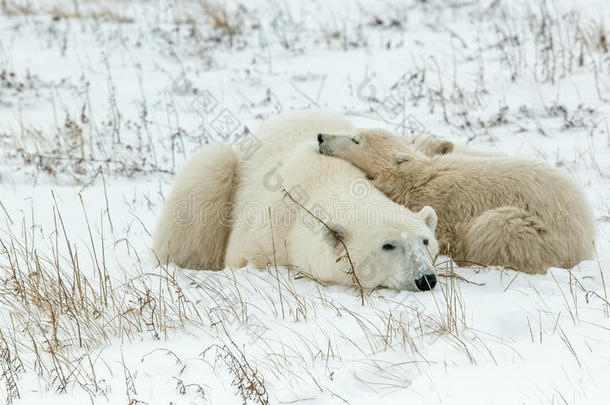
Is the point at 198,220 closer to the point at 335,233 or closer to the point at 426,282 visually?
the point at 335,233

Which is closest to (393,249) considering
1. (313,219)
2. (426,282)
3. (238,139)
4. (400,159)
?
(426,282)

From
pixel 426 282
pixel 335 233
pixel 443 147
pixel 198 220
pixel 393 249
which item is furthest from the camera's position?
pixel 443 147

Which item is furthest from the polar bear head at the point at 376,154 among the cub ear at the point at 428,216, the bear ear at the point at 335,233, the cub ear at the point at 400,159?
the bear ear at the point at 335,233

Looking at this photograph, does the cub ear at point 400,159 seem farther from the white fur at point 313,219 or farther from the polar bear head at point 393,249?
the polar bear head at point 393,249

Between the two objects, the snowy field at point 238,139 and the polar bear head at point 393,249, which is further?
the polar bear head at point 393,249

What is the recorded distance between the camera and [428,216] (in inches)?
187

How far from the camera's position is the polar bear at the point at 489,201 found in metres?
4.76

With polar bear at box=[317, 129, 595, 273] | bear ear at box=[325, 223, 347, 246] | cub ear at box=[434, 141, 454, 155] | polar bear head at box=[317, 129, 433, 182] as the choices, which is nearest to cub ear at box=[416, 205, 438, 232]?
polar bear at box=[317, 129, 595, 273]

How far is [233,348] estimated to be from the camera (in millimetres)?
3738

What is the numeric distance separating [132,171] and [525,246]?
4.70 metres

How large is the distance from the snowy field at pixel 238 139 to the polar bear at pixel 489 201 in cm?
18

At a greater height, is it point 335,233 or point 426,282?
point 335,233

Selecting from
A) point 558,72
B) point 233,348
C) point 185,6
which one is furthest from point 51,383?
point 185,6

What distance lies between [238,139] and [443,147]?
3.31m
